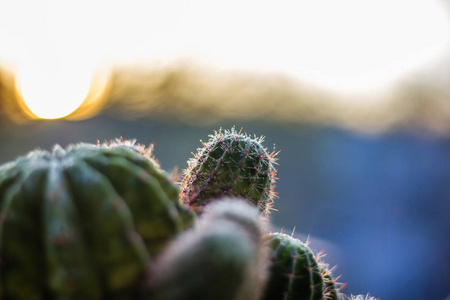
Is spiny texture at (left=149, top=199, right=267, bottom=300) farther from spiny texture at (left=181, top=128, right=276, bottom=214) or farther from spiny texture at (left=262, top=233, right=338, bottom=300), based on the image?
spiny texture at (left=181, top=128, right=276, bottom=214)

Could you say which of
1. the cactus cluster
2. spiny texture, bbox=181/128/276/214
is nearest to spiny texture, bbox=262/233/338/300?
spiny texture, bbox=181/128/276/214

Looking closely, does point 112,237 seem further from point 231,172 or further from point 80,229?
point 231,172

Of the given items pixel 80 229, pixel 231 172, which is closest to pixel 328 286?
pixel 231 172

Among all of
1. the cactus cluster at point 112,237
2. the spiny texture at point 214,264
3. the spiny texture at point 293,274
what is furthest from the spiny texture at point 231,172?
the spiny texture at point 214,264

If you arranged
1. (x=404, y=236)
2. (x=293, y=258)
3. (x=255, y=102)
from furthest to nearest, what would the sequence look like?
(x=255, y=102) < (x=404, y=236) < (x=293, y=258)

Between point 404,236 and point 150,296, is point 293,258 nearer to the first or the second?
point 150,296

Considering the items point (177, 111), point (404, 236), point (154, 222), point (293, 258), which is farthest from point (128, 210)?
point (404, 236)
